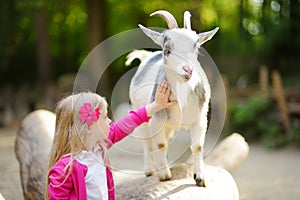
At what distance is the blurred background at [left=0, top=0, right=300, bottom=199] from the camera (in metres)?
9.27

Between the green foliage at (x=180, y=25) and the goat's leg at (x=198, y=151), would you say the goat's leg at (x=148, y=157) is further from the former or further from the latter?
the green foliage at (x=180, y=25)

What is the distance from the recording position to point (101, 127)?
8.46ft

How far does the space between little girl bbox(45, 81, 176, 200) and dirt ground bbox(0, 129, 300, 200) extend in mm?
1200

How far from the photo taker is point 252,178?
6.35 meters

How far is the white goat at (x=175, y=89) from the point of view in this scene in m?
2.78

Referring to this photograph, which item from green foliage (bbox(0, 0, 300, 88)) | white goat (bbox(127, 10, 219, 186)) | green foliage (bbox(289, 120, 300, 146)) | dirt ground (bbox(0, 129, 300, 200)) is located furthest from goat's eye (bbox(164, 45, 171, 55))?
green foliage (bbox(0, 0, 300, 88))

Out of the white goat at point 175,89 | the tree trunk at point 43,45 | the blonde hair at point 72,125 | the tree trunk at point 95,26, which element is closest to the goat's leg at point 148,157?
the white goat at point 175,89

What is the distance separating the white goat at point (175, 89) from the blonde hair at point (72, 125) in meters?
0.49

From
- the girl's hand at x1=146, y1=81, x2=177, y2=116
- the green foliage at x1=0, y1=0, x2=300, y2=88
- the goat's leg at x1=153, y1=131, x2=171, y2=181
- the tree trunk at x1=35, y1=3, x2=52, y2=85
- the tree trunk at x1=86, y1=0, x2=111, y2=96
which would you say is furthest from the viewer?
the tree trunk at x1=35, y1=3, x2=52, y2=85

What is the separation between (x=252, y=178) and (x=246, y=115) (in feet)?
9.63

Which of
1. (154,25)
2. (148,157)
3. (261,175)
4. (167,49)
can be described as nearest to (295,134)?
(261,175)

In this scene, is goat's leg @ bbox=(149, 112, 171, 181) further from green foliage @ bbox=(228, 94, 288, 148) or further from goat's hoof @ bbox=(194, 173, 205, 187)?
green foliage @ bbox=(228, 94, 288, 148)

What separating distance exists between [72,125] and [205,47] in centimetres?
1039

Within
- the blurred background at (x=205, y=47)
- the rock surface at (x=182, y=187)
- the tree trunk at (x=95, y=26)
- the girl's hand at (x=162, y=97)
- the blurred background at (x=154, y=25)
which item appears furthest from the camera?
the tree trunk at (x=95, y=26)
